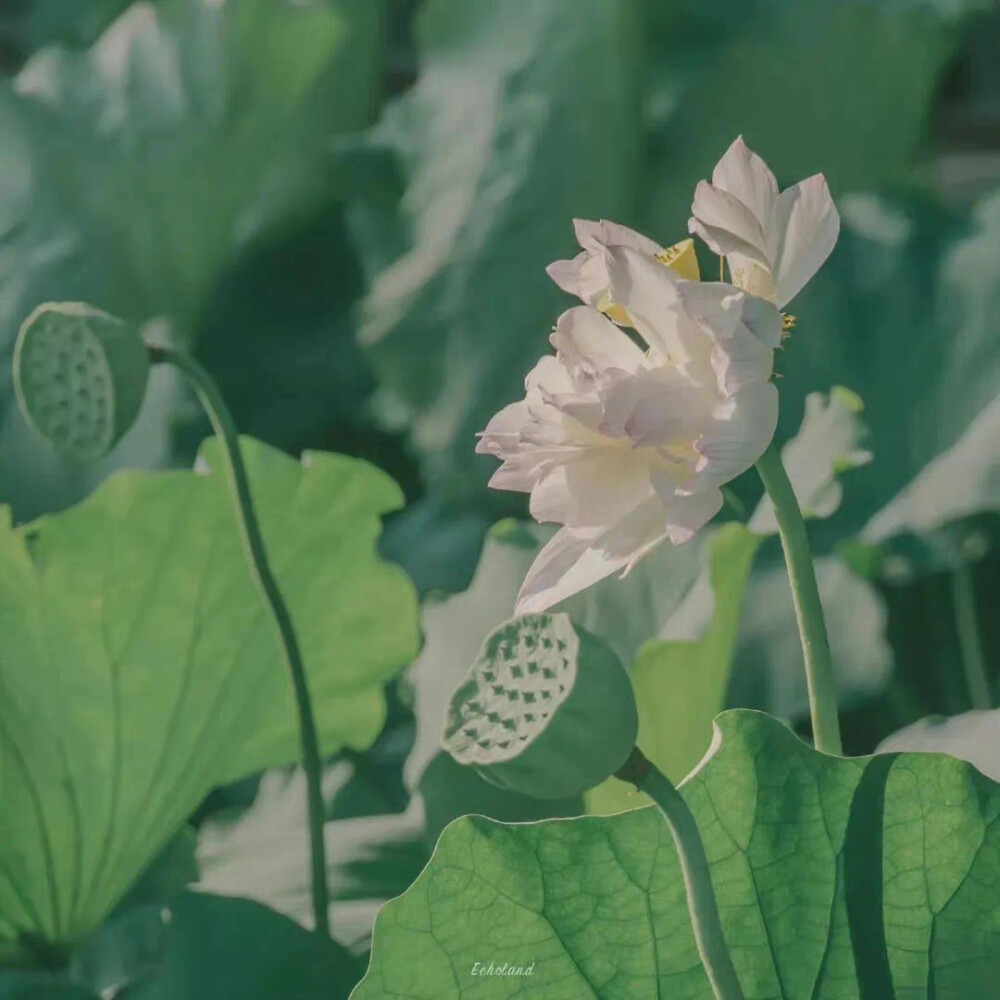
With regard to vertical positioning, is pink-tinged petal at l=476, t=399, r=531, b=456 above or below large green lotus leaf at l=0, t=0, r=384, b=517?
below

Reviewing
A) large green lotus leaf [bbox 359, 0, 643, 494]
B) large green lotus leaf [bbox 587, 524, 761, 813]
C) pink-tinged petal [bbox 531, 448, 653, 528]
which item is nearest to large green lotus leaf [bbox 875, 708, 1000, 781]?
large green lotus leaf [bbox 587, 524, 761, 813]

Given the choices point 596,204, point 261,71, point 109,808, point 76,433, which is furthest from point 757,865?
point 261,71

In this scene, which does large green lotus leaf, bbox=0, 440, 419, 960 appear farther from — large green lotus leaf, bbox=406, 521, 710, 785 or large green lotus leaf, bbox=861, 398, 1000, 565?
large green lotus leaf, bbox=861, 398, 1000, 565

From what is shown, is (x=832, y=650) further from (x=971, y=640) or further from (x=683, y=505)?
(x=683, y=505)

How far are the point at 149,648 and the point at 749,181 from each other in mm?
402

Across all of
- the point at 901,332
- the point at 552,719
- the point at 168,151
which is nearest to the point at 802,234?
the point at 552,719

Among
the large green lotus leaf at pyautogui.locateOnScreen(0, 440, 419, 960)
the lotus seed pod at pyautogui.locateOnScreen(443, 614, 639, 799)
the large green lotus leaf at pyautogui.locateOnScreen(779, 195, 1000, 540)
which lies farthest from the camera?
the large green lotus leaf at pyautogui.locateOnScreen(779, 195, 1000, 540)

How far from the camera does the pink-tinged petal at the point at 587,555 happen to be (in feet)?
1.29

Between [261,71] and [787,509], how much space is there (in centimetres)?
101

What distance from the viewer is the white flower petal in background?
401 millimetres

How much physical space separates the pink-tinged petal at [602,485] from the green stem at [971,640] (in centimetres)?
54

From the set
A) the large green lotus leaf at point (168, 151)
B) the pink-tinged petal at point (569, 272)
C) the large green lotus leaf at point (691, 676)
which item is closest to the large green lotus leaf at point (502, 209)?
the large green lotus leaf at point (168, 151)

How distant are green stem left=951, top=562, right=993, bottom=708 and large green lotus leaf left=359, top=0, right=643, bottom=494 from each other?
351 mm

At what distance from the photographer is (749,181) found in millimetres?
409
